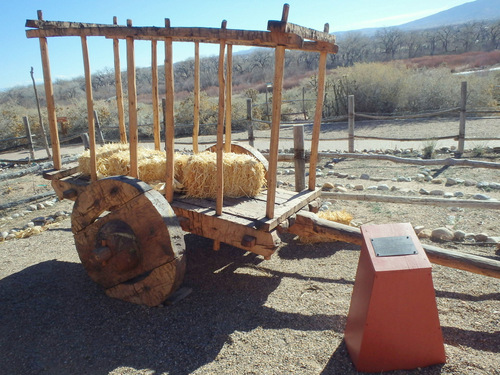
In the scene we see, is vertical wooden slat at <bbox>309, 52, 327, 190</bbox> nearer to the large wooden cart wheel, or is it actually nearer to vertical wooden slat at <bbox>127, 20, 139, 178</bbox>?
the large wooden cart wheel

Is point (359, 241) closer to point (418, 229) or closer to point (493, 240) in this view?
point (418, 229)

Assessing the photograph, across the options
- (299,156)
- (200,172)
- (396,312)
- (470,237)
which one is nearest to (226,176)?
(200,172)

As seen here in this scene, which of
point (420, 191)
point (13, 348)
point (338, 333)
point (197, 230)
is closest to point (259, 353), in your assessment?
point (338, 333)

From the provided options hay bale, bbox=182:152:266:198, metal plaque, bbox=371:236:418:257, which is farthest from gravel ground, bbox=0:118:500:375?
hay bale, bbox=182:152:266:198

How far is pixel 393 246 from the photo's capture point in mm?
2295

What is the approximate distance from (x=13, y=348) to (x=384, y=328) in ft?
8.23

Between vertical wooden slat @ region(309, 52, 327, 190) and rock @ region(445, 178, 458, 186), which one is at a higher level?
vertical wooden slat @ region(309, 52, 327, 190)

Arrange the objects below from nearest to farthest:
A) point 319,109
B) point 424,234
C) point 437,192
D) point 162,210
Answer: point 162,210, point 319,109, point 424,234, point 437,192

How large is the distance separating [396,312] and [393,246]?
38cm

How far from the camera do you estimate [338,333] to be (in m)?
2.67

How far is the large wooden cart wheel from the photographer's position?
9.24ft

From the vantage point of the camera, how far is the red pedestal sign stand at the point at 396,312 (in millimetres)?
2166

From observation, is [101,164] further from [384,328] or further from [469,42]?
[469,42]

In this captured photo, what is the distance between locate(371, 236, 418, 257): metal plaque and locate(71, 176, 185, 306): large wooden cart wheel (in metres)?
1.40
